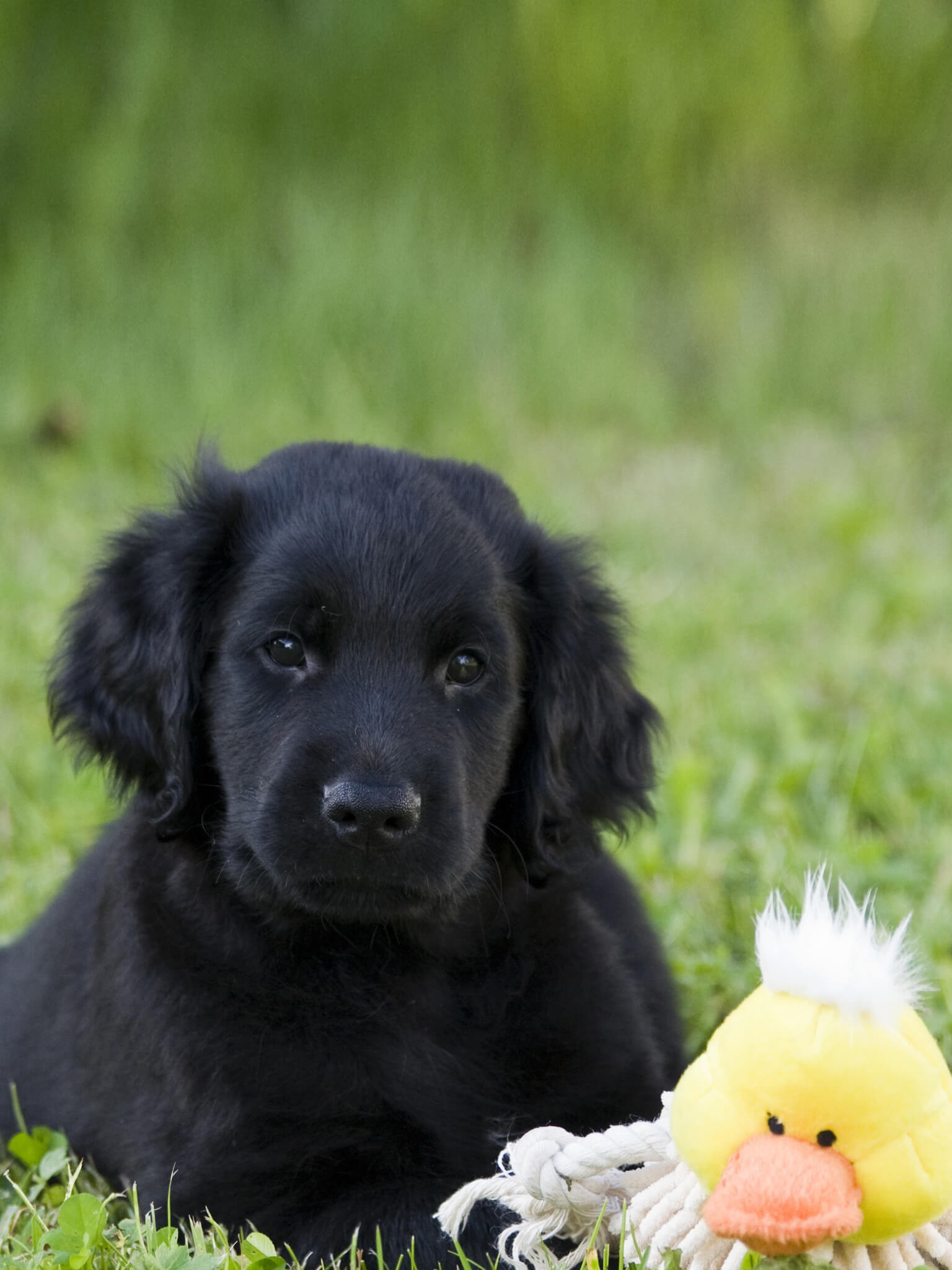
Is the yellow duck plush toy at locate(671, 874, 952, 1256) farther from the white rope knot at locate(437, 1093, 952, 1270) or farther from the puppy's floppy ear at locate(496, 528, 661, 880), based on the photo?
the puppy's floppy ear at locate(496, 528, 661, 880)

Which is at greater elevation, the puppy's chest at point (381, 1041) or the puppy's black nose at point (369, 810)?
the puppy's black nose at point (369, 810)

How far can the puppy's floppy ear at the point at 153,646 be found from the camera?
251 centimetres

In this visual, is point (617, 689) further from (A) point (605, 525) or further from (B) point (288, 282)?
(B) point (288, 282)

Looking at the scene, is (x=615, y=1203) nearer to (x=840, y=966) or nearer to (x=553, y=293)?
(x=840, y=966)

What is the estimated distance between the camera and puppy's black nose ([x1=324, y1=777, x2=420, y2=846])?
2.13m

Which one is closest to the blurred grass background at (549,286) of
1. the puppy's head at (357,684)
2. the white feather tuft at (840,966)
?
the puppy's head at (357,684)

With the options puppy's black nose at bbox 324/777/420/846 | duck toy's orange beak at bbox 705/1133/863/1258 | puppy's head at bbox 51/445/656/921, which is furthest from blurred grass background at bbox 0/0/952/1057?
duck toy's orange beak at bbox 705/1133/863/1258

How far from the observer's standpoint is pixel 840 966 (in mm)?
1714

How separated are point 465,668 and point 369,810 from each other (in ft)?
1.35

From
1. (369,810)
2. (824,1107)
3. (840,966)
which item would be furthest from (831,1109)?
(369,810)

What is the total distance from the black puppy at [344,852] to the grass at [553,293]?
2150 mm

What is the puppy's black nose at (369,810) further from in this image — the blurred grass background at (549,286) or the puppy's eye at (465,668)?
the blurred grass background at (549,286)

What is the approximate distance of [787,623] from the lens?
5.65 metres

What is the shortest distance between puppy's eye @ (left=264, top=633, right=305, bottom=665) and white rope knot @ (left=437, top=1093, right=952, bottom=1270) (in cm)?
79
